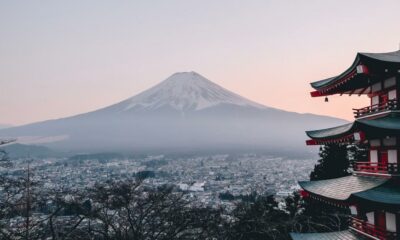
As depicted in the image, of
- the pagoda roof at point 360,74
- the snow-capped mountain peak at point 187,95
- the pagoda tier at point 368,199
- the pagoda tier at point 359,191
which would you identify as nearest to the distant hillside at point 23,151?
the snow-capped mountain peak at point 187,95

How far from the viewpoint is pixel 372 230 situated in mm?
10234

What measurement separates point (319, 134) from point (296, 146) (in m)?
103

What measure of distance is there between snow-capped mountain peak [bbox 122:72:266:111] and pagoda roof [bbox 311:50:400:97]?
4346 inches

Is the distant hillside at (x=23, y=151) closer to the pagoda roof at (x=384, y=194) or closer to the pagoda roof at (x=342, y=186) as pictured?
the pagoda roof at (x=342, y=186)

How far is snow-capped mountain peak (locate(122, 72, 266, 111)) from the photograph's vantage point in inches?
4877

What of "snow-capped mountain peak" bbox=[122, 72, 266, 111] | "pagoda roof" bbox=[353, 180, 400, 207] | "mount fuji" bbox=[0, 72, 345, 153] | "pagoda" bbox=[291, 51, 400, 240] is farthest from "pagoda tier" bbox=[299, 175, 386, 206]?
"snow-capped mountain peak" bbox=[122, 72, 266, 111]

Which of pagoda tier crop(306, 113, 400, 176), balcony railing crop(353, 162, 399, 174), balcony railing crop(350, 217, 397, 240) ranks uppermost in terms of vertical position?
pagoda tier crop(306, 113, 400, 176)

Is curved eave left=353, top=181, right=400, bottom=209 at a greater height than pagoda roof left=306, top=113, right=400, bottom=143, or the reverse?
pagoda roof left=306, top=113, right=400, bottom=143

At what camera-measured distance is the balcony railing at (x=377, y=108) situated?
9742 millimetres

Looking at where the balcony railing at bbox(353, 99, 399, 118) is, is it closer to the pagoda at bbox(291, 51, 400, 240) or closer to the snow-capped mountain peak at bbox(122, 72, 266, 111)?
the pagoda at bbox(291, 51, 400, 240)

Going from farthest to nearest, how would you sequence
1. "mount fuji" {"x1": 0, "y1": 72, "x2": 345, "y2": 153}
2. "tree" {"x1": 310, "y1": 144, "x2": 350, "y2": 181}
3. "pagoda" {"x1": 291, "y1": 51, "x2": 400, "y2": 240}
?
"mount fuji" {"x1": 0, "y1": 72, "x2": 345, "y2": 153}
"tree" {"x1": 310, "y1": 144, "x2": 350, "y2": 181}
"pagoda" {"x1": 291, "y1": 51, "x2": 400, "y2": 240}

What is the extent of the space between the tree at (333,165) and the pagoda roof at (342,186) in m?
10.6

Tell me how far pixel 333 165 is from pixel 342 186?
12078 mm

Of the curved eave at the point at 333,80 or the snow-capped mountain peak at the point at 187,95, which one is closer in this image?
the curved eave at the point at 333,80
